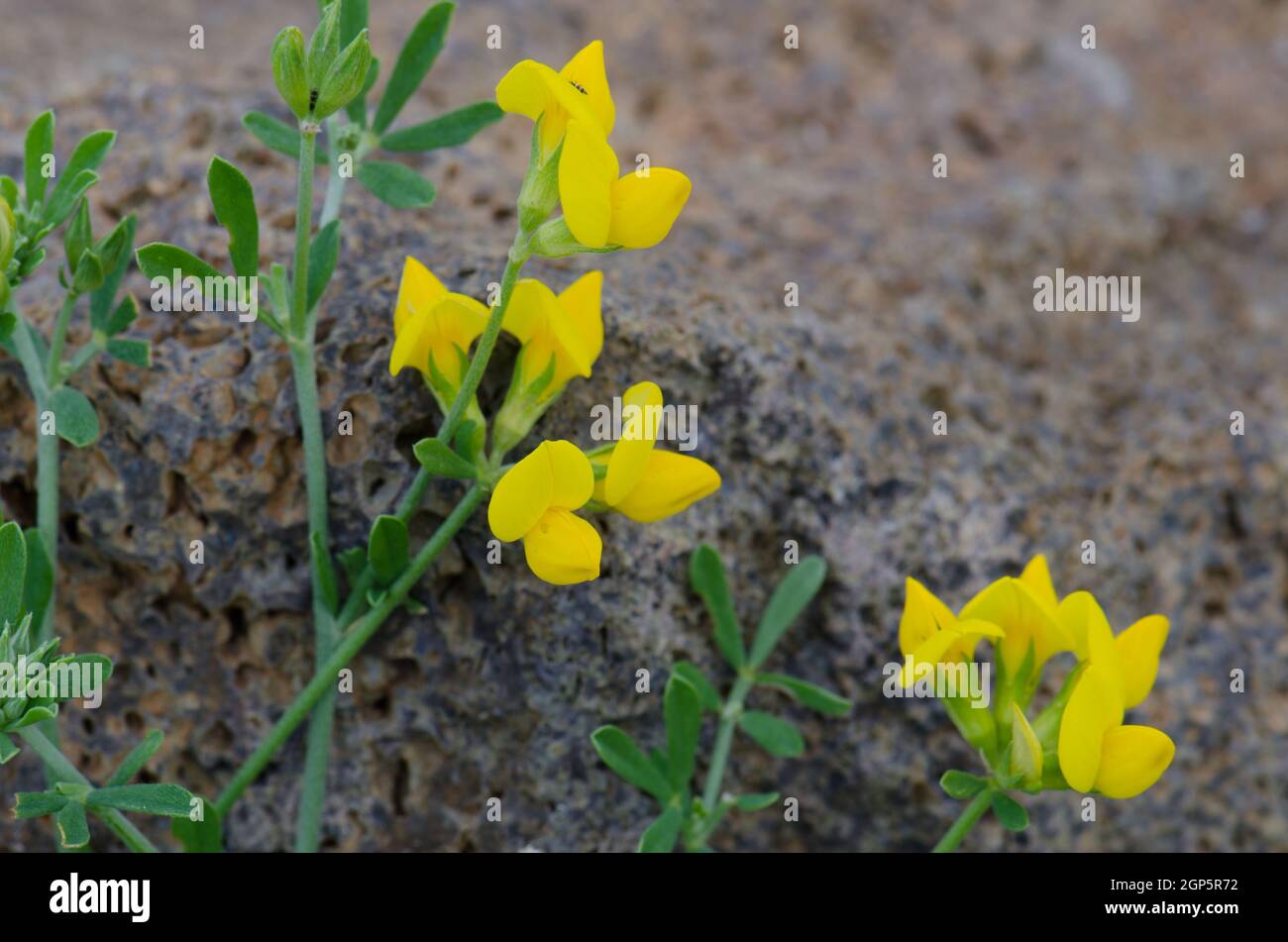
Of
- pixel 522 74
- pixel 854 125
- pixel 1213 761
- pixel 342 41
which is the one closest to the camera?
pixel 522 74

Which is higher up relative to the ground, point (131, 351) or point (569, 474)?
point (131, 351)

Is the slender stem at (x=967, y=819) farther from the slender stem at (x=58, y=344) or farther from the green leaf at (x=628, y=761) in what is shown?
the slender stem at (x=58, y=344)

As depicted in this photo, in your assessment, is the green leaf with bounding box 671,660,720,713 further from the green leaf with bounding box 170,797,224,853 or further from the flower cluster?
the green leaf with bounding box 170,797,224,853

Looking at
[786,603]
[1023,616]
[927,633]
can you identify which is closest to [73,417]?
[786,603]

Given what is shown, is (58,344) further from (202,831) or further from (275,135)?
(202,831)
